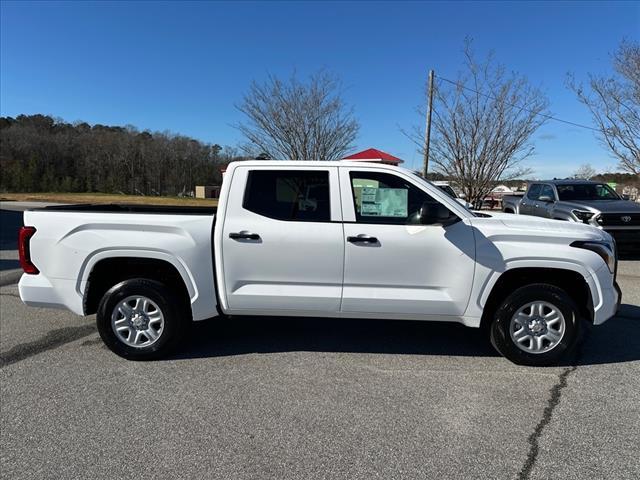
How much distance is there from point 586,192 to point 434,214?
9.25m

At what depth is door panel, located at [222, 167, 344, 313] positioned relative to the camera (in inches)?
163

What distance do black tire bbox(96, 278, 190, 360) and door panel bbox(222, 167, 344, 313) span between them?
0.54 m

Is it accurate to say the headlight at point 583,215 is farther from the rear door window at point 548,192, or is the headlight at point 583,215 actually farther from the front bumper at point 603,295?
the front bumper at point 603,295

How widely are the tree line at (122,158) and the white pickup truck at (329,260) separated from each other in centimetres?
6583

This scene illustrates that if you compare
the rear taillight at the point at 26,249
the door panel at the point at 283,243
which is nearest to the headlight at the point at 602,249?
the door panel at the point at 283,243

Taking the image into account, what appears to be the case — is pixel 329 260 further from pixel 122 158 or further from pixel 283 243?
pixel 122 158

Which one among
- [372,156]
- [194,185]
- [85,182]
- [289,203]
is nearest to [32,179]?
[85,182]

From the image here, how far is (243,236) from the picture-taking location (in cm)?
412

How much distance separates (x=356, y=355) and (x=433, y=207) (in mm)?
1621

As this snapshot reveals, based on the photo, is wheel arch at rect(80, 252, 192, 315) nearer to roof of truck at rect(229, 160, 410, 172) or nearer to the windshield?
roof of truck at rect(229, 160, 410, 172)

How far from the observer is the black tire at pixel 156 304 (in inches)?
167

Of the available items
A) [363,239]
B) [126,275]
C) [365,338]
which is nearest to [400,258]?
Result: [363,239]

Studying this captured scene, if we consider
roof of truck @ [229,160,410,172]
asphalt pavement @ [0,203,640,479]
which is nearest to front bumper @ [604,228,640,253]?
asphalt pavement @ [0,203,640,479]

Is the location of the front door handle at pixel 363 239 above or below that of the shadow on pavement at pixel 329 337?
above
